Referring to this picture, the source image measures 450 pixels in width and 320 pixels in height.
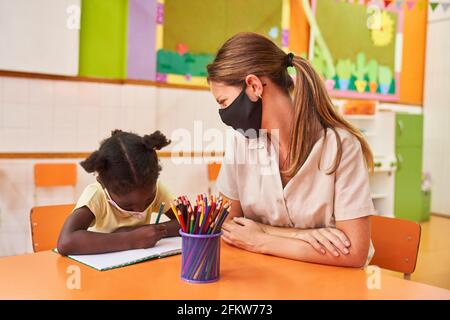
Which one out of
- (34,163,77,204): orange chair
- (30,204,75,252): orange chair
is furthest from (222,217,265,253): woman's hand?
(34,163,77,204): orange chair

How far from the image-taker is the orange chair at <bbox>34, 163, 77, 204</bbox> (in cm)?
315

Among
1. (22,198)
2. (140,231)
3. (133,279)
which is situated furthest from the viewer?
(22,198)

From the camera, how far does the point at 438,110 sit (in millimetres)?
5609

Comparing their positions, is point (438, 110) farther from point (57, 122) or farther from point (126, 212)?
point (126, 212)

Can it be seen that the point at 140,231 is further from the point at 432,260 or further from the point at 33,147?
the point at 432,260

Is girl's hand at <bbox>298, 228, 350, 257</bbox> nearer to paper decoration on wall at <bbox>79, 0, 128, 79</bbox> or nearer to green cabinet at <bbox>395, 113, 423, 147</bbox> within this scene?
paper decoration on wall at <bbox>79, 0, 128, 79</bbox>

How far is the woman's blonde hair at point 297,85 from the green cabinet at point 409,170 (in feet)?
12.7

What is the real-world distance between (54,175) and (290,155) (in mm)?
2158

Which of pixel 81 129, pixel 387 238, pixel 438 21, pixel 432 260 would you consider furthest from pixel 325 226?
pixel 438 21

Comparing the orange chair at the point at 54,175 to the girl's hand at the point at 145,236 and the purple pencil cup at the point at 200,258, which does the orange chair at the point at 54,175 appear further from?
the purple pencil cup at the point at 200,258

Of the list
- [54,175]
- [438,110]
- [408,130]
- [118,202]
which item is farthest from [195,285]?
[438,110]

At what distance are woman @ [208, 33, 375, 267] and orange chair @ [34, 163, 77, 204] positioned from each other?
1983mm

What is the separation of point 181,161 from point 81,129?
2.73 feet

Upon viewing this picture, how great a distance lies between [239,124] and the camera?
4.98ft
